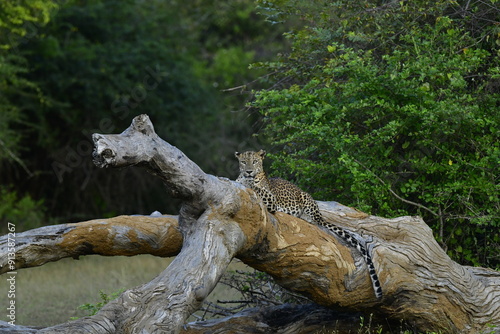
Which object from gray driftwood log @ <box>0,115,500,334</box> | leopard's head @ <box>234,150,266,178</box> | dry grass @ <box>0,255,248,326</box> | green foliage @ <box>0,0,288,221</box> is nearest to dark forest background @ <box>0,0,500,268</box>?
green foliage @ <box>0,0,288,221</box>

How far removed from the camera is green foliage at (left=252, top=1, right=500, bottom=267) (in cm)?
853

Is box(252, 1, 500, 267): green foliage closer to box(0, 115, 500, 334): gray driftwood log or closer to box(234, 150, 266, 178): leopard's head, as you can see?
box(234, 150, 266, 178): leopard's head

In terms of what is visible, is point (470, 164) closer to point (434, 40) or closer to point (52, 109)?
point (434, 40)

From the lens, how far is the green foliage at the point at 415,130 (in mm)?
8531

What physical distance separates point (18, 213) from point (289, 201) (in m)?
10.8

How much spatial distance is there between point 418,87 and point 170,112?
42.7 ft

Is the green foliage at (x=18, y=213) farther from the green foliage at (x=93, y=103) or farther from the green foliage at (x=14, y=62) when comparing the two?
the green foliage at (x=14, y=62)

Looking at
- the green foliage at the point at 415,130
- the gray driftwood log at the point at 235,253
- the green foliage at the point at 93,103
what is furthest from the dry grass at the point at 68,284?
the gray driftwood log at the point at 235,253

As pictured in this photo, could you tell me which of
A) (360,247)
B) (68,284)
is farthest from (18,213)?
(360,247)

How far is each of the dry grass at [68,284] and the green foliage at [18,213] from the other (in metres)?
1.49

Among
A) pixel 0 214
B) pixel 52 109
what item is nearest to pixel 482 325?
pixel 0 214

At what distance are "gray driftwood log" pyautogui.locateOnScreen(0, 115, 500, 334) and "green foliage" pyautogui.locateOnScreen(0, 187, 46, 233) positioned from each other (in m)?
10.2

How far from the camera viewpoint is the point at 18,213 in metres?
17.0

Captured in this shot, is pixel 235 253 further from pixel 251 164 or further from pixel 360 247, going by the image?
pixel 251 164
